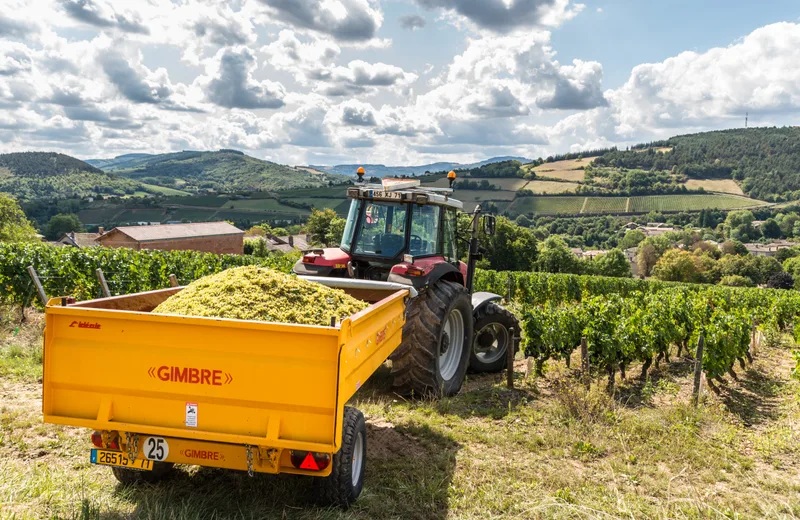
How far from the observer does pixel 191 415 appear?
3.84 m

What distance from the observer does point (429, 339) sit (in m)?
6.67

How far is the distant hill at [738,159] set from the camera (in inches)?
5969

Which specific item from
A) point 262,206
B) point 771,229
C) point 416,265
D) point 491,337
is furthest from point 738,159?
point 416,265

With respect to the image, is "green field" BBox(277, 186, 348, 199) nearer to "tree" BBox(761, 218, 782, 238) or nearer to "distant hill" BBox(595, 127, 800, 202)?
"distant hill" BBox(595, 127, 800, 202)

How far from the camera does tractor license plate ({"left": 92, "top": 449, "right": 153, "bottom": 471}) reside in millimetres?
3916

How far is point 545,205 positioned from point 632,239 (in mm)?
25876

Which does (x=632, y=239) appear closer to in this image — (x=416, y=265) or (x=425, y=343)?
(x=416, y=265)

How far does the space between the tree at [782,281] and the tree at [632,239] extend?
114 ft

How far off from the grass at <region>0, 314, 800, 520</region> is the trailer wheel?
0.09 metres

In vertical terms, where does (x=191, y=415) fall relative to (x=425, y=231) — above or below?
below

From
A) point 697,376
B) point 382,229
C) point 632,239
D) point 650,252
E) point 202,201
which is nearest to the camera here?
point 382,229

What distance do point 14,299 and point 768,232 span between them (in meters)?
135

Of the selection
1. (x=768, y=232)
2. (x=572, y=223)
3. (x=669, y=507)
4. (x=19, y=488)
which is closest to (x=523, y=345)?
(x=669, y=507)

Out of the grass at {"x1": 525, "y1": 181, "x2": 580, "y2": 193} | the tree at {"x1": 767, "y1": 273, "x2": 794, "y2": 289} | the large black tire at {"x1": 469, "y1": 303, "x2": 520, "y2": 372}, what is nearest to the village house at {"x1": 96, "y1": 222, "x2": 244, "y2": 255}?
the large black tire at {"x1": 469, "y1": 303, "x2": 520, "y2": 372}
